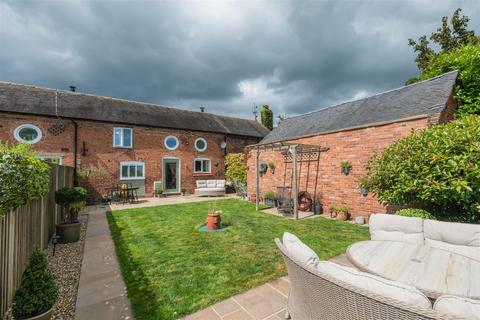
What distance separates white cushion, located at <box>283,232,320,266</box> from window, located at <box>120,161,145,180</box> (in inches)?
567

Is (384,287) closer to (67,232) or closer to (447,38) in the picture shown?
(67,232)

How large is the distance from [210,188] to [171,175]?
3.29 meters

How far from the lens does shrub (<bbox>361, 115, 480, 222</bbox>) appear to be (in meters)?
4.14

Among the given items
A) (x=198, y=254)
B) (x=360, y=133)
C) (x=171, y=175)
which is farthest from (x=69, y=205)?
(x=171, y=175)

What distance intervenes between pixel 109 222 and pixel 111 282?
5.13 m

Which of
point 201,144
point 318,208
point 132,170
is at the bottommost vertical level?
point 318,208

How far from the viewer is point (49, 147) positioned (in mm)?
12109

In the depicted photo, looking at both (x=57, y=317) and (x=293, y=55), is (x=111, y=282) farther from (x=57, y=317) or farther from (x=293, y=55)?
(x=293, y=55)

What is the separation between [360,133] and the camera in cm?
806

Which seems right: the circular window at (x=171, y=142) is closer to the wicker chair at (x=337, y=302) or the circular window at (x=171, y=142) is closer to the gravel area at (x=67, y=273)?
the gravel area at (x=67, y=273)

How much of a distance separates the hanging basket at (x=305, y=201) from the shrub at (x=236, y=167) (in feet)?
22.9

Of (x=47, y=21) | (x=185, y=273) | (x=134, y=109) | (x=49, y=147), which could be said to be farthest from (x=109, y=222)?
(x=134, y=109)

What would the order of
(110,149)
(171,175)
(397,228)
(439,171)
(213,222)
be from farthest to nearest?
(171,175) → (110,149) → (213,222) → (439,171) → (397,228)

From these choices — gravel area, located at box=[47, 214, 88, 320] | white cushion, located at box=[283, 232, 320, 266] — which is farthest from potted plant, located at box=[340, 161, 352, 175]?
gravel area, located at box=[47, 214, 88, 320]
